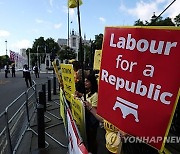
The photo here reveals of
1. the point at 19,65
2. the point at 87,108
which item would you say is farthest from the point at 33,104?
the point at 19,65

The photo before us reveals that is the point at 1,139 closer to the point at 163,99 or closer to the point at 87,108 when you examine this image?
the point at 87,108

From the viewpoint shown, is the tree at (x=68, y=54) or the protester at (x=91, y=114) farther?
the tree at (x=68, y=54)

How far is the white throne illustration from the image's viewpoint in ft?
7.00

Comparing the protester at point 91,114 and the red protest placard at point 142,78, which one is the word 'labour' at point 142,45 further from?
the protester at point 91,114

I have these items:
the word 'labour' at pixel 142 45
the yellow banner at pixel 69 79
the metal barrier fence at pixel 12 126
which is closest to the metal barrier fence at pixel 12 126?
the metal barrier fence at pixel 12 126

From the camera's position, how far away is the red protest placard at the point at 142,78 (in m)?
1.84

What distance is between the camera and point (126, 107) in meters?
2.21

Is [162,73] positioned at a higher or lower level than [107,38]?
lower

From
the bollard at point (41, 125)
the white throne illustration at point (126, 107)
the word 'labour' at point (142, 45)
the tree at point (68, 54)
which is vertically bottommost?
the bollard at point (41, 125)

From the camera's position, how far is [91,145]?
14.0ft

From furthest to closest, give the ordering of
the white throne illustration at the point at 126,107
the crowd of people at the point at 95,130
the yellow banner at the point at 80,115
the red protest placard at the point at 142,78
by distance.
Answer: the yellow banner at the point at 80,115 → the crowd of people at the point at 95,130 → the white throne illustration at the point at 126,107 → the red protest placard at the point at 142,78

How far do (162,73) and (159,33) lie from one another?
0.87 feet

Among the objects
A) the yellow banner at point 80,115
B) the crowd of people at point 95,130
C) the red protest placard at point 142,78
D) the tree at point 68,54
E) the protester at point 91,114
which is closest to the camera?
the red protest placard at point 142,78

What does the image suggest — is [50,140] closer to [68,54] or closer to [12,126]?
[12,126]
